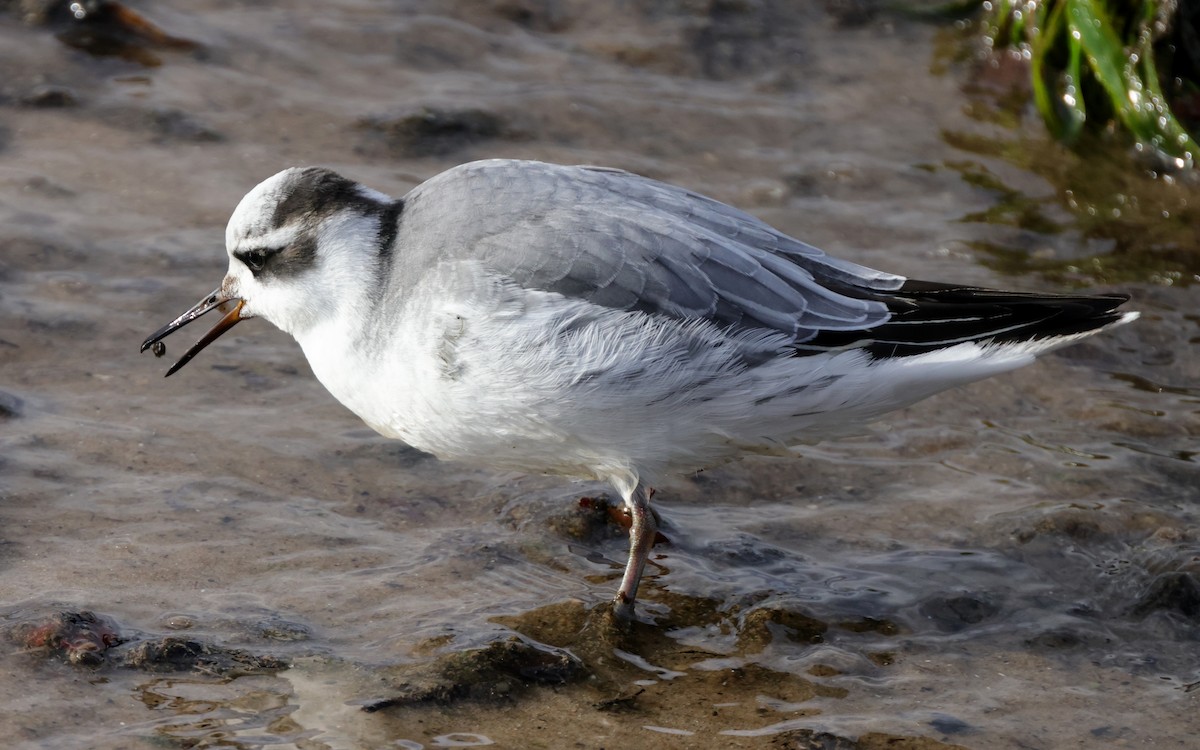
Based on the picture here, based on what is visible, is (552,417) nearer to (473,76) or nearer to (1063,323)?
(1063,323)

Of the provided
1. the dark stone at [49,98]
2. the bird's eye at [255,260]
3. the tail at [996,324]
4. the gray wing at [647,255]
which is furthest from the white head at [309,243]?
the dark stone at [49,98]

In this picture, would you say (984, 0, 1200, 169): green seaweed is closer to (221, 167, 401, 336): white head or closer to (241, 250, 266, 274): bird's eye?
(221, 167, 401, 336): white head

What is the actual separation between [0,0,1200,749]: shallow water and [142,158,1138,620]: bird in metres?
0.64

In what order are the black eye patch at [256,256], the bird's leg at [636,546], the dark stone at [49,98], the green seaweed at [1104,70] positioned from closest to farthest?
1. the bird's leg at [636,546]
2. the black eye patch at [256,256]
3. the dark stone at [49,98]
4. the green seaweed at [1104,70]

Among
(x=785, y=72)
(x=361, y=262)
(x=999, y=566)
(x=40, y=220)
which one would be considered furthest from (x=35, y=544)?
(x=785, y=72)

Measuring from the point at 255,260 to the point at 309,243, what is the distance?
293 millimetres

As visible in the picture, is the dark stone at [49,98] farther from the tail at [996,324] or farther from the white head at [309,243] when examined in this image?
the tail at [996,324]

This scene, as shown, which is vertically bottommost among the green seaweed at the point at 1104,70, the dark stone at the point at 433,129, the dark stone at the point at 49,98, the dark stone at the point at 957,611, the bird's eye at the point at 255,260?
the dark stone at the point at 957,611

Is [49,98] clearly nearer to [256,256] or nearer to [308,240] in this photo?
[256,256]

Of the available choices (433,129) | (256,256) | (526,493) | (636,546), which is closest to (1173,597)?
(636,546)

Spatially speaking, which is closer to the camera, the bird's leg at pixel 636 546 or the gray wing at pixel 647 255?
the gray wing at pixel 647 255

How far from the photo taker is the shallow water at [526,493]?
541 centimetres

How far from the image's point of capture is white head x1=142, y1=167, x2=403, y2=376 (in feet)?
20.0

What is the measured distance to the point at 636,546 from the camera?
6113 millimetres
